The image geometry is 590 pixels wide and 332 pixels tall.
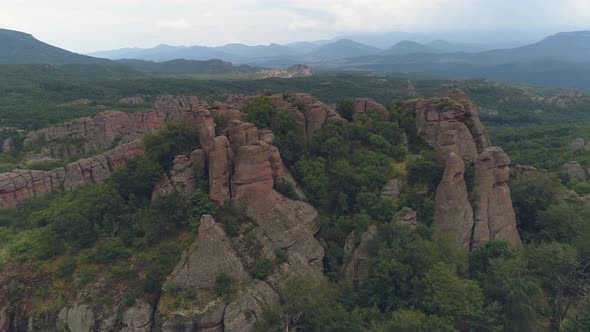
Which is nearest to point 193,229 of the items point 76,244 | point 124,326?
point 124,326

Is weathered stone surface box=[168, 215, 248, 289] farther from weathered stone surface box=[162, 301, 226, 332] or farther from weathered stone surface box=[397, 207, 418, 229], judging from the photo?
weathered stone surface box=[397, 207, 418, 229]

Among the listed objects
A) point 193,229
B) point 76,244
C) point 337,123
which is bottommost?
point 76,244

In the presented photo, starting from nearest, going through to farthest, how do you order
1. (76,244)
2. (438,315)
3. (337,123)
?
(438,315) → (76,244) → (337,123)

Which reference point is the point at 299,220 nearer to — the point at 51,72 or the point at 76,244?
the point at 76,244

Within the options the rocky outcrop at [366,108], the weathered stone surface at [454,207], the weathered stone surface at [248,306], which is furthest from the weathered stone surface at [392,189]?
the weathered stone surface at [248,306]

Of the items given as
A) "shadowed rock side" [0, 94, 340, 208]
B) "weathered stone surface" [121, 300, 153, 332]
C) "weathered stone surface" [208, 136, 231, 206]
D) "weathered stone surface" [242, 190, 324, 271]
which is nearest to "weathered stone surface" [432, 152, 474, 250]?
"weathered stone surface" [242, 190, 324, 271]
